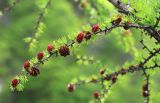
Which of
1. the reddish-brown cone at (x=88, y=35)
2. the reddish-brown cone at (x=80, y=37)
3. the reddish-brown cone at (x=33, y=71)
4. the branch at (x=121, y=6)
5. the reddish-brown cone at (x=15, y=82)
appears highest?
the branch at (x=121, y=6)

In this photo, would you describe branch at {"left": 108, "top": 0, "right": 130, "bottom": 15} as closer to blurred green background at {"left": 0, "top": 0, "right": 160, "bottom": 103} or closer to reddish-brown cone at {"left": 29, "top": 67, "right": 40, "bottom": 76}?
reddish-brown cone at {"left": 29, "top": 67, "right": 40, "bottom": 76}

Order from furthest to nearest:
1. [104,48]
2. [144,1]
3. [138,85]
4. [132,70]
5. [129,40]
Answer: [104,48] → [138,85] → [129,40] → [132,70] → [144,1]

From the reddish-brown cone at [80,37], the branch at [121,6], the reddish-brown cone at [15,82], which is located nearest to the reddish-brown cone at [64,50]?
the reddish-brown cone at [80,37]

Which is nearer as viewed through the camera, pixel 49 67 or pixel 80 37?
pixel 80 37

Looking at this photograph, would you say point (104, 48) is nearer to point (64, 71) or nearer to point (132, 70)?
point (64, 71)

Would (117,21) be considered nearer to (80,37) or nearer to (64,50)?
(80,37)

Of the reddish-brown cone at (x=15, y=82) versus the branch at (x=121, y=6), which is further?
the branch at (x=121, y=6)

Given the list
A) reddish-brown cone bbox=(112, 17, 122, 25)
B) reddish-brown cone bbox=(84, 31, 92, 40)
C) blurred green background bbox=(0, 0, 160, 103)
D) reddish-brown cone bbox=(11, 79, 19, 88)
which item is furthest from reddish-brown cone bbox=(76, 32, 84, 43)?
blurred green background bbox=(0, 0, 160, 103)

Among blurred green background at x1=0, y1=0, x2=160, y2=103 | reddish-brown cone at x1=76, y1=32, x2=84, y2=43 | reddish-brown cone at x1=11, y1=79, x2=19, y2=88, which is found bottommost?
reddish-brown cone at x1=11, y1=79, x2=19, y2=88

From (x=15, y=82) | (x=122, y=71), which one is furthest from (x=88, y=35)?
(x=122, y=71)

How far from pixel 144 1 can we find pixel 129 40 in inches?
100

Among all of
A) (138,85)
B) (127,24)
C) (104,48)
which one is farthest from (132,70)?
(104,48)

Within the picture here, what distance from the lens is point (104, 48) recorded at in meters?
27.0

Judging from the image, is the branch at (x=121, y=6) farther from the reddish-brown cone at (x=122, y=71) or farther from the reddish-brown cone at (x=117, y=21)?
the reddish-brown cone at (x=122, y=71)
